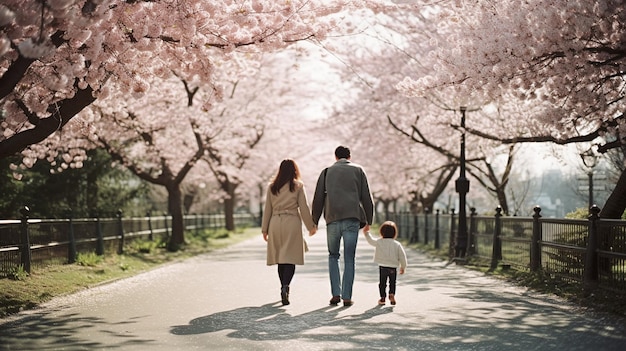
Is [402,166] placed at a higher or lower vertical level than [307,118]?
lower

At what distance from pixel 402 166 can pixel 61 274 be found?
27.2 meters

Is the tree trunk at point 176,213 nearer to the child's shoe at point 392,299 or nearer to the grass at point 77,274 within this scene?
the grass at point 77,274

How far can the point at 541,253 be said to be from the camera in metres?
14.9

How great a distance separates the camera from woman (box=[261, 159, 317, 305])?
10.9 meters

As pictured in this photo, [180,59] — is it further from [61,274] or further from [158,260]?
[158,260]

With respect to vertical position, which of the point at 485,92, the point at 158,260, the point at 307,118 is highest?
the point at 307,118

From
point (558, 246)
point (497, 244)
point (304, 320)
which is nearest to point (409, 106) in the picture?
point (497, 244)

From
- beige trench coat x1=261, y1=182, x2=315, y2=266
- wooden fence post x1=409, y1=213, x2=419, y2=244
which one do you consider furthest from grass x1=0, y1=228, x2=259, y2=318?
wooden fence post x1=409, y1=213, x2=419, y2=244

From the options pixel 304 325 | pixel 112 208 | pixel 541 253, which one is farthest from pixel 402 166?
pixel 304 325

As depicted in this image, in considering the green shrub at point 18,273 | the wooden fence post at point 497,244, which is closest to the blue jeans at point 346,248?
the green shrub at point 18,273

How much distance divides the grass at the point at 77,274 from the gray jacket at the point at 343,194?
13.6 ft

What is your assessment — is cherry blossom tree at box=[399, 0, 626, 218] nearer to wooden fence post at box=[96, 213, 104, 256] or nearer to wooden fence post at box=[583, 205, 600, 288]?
wooden fence post at box=[583, 205, 600, 288]

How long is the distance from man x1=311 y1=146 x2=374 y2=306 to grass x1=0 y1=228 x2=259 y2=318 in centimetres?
410

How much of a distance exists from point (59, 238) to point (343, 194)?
8457mm
